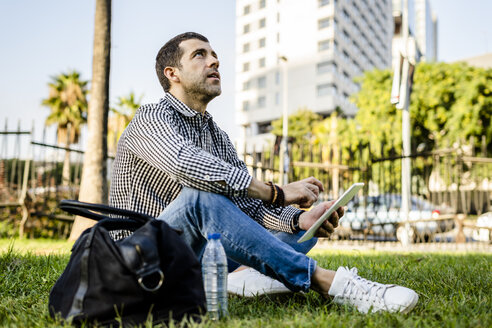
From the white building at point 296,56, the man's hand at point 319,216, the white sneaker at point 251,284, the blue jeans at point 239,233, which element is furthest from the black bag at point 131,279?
the white building at point 296,56

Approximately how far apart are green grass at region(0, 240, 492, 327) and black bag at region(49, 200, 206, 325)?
152mm

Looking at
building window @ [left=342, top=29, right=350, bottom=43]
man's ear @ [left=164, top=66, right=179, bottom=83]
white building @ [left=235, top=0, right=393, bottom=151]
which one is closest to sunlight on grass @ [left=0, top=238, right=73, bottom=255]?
man's ear @ [left=164, top=66, right=179, bottom=83]

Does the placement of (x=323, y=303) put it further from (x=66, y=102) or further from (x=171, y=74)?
(x=66, y=102)

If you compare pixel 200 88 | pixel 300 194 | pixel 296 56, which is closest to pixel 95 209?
pixel 300 194

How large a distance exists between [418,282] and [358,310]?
1195 millimetres

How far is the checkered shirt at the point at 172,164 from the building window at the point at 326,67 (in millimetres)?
44271

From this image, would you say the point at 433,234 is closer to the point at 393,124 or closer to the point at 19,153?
the point at 19,153

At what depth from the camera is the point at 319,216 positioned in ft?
8.84

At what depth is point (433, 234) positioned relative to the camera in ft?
31.9

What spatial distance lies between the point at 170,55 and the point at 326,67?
44613 millimetres

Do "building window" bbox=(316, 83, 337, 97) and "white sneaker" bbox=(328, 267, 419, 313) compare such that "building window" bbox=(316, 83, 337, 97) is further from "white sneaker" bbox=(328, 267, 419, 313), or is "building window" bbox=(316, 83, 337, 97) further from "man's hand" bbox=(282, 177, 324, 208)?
"white sneaker" bbox=(328, 267, 419, 313)

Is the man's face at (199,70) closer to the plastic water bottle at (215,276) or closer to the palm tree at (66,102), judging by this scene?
the plastic water bottle at (215,276)

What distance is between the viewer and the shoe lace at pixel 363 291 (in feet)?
7.27

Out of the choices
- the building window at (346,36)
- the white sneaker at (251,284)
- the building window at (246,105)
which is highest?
the building window at (346,36)
